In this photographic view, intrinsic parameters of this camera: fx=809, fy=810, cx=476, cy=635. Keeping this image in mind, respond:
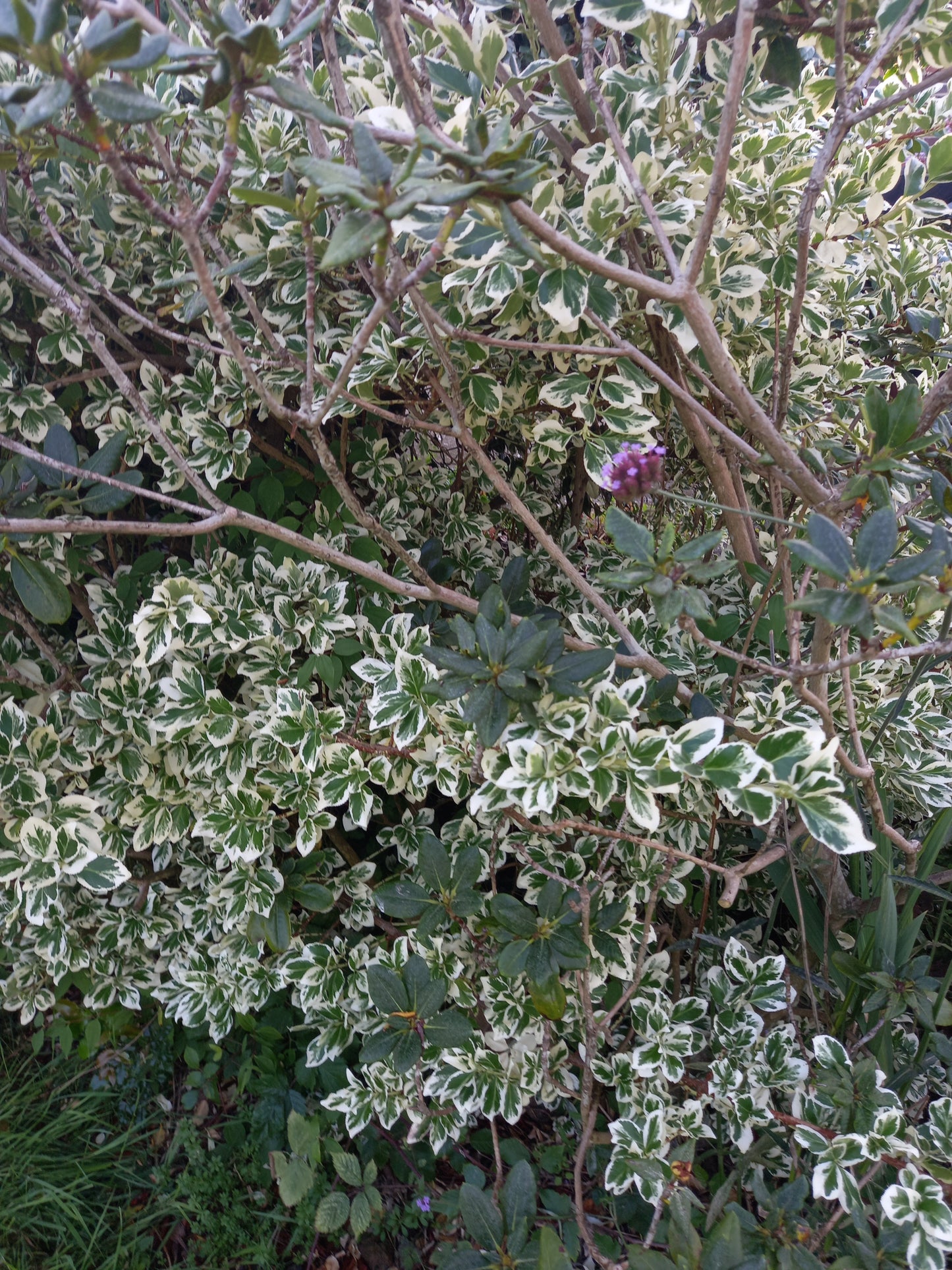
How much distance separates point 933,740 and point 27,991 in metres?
1.77

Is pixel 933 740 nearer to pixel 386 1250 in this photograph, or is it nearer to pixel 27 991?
pixel 386 1250

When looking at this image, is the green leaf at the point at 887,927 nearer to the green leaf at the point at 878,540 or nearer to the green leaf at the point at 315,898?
the green leaf at the point at 878,540

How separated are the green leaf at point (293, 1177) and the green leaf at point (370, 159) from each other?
1.53 m

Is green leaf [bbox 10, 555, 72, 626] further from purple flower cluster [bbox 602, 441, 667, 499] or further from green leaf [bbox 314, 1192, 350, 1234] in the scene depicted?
green leaf [bbox 314, 1192, 350, 1234]

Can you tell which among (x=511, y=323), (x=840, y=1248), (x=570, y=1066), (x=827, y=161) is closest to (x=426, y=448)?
(x=511, y=323)

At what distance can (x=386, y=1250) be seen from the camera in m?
1.50

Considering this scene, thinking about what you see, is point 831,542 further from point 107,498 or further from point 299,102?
point 107,498

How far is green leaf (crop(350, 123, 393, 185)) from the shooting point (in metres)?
0.66

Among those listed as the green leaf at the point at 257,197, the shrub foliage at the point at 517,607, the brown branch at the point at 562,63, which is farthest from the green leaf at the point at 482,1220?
the brown branch at the point at 562,63

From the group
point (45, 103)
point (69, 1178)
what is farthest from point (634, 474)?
point (69, 1178)

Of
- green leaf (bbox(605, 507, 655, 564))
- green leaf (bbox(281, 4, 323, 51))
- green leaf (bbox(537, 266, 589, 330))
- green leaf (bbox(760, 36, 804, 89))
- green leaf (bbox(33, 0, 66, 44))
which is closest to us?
green leaf (bbox(33, 0, 66, 44))

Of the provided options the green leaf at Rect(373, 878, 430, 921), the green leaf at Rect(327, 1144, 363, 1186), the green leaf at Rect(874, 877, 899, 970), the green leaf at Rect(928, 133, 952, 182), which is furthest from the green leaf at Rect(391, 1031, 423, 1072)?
the green leaf at Rect(928, 133, 952, 182)

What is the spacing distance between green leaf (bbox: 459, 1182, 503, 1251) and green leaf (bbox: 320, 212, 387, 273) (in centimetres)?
110

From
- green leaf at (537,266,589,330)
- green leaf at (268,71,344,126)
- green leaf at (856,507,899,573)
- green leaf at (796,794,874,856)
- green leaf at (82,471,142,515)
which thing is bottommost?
green leaf at (796,794,874,856)
